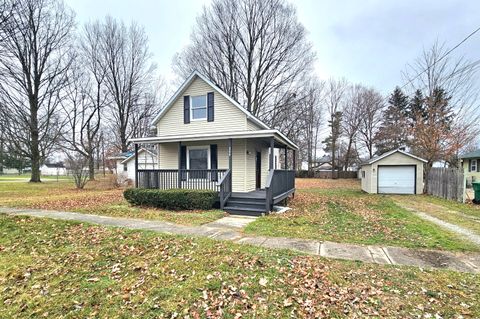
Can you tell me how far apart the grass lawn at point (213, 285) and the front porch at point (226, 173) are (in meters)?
4.90

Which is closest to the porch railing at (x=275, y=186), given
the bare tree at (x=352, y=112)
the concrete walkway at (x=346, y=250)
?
the concrete walkway at (x=346, y=250)

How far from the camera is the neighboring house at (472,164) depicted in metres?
23.2

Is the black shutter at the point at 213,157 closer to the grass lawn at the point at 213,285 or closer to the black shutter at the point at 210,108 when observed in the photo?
the black shutter at the point at 210,108

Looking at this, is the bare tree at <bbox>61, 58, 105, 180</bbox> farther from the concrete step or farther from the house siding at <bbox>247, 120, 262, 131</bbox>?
the concrete step

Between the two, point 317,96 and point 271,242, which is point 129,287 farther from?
point 317,96

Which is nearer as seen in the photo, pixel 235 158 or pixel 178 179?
pixel 178 179

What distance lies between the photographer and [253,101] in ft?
82.9

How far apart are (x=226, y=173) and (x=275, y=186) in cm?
214

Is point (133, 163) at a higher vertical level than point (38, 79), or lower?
lower

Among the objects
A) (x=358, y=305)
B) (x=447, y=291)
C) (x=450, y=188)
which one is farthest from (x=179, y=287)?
(x=450, y=188)

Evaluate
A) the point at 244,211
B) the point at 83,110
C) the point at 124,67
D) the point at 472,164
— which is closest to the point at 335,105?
the point at 472,164

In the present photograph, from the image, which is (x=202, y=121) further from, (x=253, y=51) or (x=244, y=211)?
(x=253, y=51)

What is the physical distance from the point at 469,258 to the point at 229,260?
4765 mm

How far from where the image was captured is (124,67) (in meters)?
29.0
